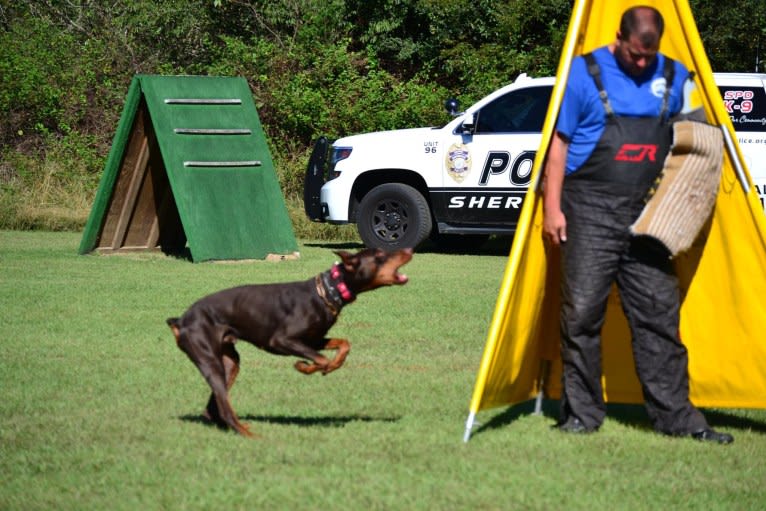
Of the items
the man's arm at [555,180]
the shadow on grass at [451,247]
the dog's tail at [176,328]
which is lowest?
the shadow on grass at [451,247]

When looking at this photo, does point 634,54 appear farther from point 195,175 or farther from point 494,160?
point 494,160

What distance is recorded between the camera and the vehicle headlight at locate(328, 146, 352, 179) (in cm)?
1702

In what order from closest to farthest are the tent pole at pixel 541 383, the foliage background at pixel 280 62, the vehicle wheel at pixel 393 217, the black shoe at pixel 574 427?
the black shoe at pixel 574 427 < the tent pole at pixel 541 383 < the vehicle wheel at pixel 393 217 < the foliage background at pixel 280 62

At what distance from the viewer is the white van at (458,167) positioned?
15250 millimetres

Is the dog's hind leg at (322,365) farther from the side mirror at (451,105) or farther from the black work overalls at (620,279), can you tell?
the side mirror at (451,105)

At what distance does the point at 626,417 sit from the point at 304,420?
168 centimetres

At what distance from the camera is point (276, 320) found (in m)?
6.17

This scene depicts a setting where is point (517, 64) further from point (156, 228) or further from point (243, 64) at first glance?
point (156, 228)

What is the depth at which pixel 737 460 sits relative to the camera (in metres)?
5.97

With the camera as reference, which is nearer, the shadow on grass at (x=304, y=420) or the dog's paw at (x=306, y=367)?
the dog's paw at (x=306, y=367)

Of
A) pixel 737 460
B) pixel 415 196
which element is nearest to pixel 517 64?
pixel 415 196

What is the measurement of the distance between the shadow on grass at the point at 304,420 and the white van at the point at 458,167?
9.07m

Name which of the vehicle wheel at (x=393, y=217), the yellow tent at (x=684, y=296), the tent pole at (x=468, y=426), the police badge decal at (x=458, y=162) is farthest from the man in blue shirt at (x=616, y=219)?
the vehicle wheel at (x=393, y=217)

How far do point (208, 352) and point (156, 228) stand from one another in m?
10.4
